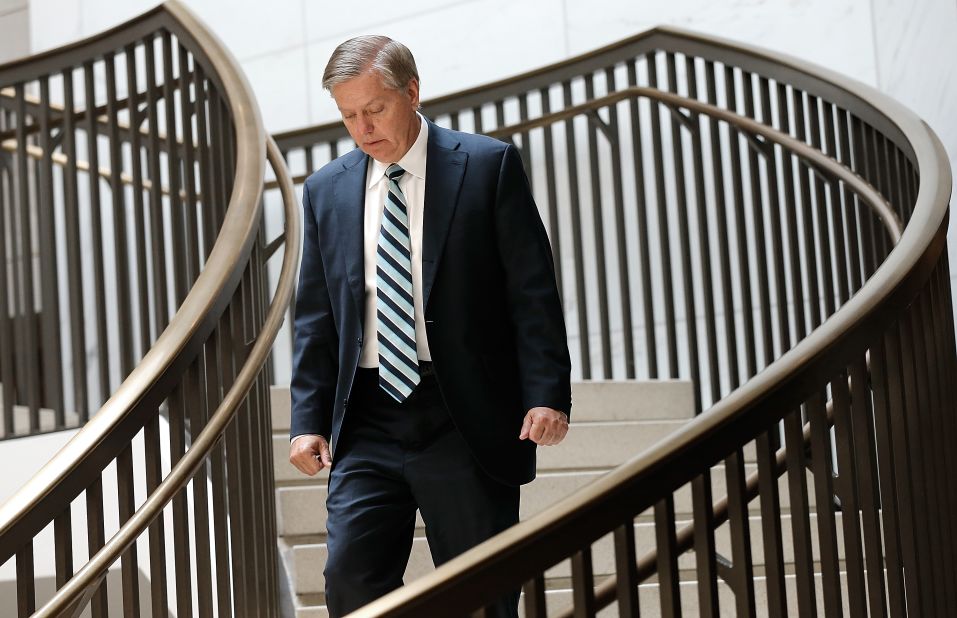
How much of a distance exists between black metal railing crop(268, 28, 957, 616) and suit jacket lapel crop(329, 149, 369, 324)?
66 centimetres

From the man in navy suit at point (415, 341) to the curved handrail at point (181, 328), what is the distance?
0.75 feet

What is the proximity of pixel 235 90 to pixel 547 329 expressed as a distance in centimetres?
155

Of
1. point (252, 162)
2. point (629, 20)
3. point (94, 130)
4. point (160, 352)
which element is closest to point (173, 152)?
point (94, 130)

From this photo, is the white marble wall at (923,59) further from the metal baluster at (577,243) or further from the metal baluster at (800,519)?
the metal baluster at (800,519)

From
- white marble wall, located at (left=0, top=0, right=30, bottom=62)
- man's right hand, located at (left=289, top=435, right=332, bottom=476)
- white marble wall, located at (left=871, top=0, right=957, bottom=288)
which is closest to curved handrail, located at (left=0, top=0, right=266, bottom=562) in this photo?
man's right hand, located at (left=289, top=435, right=332, bottom=476)

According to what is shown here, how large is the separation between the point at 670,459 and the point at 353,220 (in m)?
0.82

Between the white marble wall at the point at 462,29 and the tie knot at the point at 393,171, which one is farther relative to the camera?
the white marble wall at the point at 462,29

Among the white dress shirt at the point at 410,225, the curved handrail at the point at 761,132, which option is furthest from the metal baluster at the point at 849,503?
the curved handrail at the point at 761,132

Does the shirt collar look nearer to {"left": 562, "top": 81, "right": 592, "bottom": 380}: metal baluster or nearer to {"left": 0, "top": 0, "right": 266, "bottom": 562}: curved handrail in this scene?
{"left": 0, "top": 0, "right": 266, "bottom": 562}: curved handrail

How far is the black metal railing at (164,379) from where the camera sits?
2.11 m

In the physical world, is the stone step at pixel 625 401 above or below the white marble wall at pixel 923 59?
below

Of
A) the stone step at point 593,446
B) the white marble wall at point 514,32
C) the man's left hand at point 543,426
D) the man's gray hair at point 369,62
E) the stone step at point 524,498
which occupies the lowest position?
the stone step at point 524,498

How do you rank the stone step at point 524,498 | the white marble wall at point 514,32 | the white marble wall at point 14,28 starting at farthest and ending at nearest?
1. the white marble wall at point 14,28
2. the white marble wall at point 514,32
3. the stone step at point 524,498

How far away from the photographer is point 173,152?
12.4 feet
